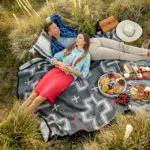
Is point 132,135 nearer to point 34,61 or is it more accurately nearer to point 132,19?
point 34,61

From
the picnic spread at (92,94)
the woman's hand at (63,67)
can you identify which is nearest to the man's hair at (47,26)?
the picnic spread at (92,94)

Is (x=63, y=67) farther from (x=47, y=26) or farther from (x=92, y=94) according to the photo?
(x=47, y=26)

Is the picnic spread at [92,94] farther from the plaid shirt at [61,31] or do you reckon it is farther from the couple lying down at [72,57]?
the couple lying down at [72,57]

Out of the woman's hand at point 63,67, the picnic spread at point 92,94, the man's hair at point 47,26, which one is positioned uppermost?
the man's hair at point 47,26

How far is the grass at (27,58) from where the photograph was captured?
16.6 feet

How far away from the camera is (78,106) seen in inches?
239

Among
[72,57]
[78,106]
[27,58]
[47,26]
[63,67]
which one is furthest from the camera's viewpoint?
[27,58]

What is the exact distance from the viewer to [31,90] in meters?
6.59

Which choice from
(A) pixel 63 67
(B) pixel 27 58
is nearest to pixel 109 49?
(A) pixel 63 67

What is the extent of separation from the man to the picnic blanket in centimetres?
12

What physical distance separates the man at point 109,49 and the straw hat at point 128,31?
399 millimetres

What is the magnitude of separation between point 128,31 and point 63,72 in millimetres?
1782

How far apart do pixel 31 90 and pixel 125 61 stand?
2.03 m

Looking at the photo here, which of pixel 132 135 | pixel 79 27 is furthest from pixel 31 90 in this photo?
pixel 132 135
